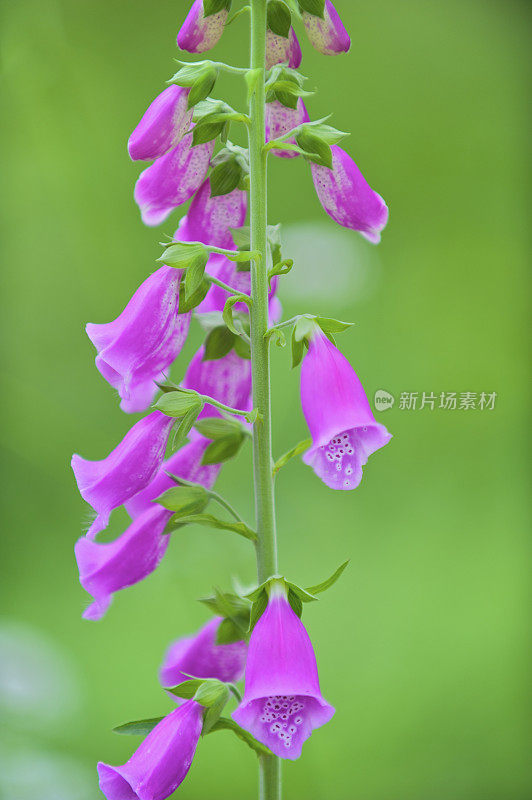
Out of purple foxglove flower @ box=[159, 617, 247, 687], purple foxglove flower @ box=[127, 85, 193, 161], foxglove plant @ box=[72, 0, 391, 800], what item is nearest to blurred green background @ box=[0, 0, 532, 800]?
purple foxglove flower @ box=[159, 617, 247, 687]

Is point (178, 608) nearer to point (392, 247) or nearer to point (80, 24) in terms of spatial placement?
point (392, 247)

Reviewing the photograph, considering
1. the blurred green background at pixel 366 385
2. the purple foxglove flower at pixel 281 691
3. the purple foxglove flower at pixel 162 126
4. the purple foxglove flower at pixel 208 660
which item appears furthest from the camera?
the blurred green background at pixel 366 385

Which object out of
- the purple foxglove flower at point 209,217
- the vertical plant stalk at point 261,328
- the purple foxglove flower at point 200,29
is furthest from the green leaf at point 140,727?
the purple foxglove flower at point 200,29

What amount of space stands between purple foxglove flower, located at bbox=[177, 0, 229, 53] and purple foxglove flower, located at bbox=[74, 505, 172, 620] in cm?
43

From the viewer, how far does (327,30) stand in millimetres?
730

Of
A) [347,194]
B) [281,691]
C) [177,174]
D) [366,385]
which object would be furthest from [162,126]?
[366,385]

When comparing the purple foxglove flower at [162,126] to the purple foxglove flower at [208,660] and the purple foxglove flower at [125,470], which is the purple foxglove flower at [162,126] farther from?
the purple foxglove flower at [208,660]

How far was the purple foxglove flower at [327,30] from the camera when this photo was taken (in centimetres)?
73

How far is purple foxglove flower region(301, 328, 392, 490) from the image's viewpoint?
2.11ft

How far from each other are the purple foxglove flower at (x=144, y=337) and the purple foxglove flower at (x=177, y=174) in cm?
10

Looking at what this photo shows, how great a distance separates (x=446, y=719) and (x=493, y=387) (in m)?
0.71

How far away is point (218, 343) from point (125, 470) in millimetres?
162

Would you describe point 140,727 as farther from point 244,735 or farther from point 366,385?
point 366,385

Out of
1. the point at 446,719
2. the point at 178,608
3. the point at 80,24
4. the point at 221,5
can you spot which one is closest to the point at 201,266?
the point at 221,5
